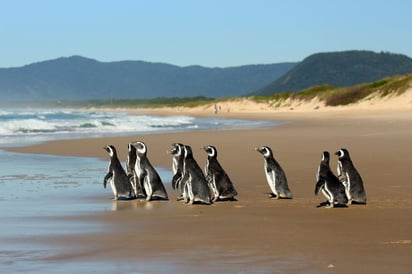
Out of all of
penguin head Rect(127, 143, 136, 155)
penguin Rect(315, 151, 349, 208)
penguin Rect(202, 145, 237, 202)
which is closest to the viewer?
penguin Rect(315, 151, 349, 208)

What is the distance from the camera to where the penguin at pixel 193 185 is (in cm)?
1004

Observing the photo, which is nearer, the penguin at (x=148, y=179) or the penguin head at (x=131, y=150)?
the penguin at (x=148, y=179)

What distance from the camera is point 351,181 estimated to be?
9.85 m

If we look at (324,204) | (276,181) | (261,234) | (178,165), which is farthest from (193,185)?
(261,234)

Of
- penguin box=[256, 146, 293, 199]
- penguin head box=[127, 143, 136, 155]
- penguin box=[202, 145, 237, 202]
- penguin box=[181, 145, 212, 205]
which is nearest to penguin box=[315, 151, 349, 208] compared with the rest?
penguin box=[256, 146, 293, 199]

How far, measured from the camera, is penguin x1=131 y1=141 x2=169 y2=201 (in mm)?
10630

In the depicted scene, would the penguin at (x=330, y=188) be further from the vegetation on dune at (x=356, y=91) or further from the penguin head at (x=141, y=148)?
the vegetation on dune at (x=356, y=91)

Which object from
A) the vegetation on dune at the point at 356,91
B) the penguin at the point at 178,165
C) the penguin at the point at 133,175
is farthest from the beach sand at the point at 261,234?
the vegetation on dune at the point at 356,91

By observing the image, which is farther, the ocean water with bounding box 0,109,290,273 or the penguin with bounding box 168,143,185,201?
the penguin with bounding box 168,143,185,201

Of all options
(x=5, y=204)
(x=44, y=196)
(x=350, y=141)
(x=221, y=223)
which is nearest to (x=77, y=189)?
(x=44, y=196)

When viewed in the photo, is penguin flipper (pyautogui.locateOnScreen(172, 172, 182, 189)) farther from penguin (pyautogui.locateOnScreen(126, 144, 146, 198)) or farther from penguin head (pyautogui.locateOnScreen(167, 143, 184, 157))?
penguin (pyautogui.locateOnScreen(126, 144, 146, 198))

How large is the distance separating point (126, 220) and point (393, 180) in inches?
206

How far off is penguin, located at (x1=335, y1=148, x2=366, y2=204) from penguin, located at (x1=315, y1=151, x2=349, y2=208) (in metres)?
0.10

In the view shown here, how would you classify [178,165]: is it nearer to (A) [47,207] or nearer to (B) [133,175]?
(B) [133,175]
